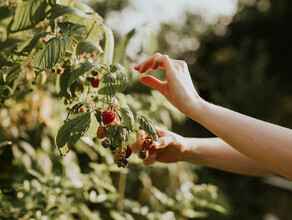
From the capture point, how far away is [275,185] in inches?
142

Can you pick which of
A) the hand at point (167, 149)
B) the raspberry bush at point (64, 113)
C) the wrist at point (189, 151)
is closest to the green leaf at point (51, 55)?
the raspberry bush at point (64, 113)

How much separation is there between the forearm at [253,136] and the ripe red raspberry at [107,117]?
0.23m

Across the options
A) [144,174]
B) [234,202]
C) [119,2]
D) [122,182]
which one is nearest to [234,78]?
[234,202]

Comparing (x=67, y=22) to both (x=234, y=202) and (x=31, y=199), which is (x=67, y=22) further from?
(x=234, y=202)

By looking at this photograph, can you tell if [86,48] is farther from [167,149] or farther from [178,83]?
[167,149]

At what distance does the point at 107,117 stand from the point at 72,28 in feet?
0.88

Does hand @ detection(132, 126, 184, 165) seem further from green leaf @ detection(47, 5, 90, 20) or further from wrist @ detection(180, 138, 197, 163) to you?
green leaf @ detection(47, 5, 90, 20)

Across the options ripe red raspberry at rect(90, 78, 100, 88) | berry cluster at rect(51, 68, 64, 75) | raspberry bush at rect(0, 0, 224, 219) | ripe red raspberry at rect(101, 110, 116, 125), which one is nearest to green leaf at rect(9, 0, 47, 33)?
raspberry bush at rect(0, 0, 224, 219)

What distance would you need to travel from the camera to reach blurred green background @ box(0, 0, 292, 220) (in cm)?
143

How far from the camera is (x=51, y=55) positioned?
2.33 ft

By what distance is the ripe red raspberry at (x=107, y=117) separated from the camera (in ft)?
2.25

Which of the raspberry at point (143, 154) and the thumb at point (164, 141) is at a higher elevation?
the raspberry at point (143, 154)

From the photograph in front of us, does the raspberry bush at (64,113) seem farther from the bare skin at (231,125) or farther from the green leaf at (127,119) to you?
the bare skin at (231,125)

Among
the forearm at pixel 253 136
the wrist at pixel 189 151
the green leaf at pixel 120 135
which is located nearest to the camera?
the green leaf at pixel 120 135
